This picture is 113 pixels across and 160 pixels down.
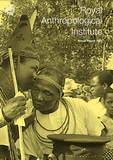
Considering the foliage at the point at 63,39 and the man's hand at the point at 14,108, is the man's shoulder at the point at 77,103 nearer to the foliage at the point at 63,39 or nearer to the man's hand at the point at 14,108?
the foliage at the point at 63,39

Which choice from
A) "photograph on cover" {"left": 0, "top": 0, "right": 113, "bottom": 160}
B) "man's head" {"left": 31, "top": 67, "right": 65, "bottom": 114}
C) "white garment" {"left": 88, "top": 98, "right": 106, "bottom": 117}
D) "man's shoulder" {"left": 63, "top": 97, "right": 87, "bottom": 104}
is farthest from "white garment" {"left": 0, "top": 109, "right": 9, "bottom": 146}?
"white garment" {"left": 88, "top": 98, "right": 106, "bottom": 117}

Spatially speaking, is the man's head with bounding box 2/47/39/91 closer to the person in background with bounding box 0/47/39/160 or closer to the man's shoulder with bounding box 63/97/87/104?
the person in background with bounding box 0/47/39/160

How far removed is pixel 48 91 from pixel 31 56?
0.65ft

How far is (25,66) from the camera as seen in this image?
1948 millimetres

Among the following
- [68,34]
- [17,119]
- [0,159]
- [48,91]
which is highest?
[68,34]

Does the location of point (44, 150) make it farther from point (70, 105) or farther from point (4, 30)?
point (4, 30)

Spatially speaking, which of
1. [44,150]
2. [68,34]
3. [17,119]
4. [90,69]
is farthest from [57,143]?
[68,34]

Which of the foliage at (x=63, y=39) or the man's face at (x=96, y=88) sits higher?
the foliage at (x=63, y=39)

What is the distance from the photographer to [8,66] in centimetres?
193

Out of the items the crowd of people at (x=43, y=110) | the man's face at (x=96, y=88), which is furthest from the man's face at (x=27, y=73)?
the man's face at (x=96, y=88)

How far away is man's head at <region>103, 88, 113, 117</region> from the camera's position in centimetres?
196

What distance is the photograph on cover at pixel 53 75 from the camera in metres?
1.91

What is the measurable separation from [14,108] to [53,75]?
245 millimetres

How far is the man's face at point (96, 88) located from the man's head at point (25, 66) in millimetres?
290
